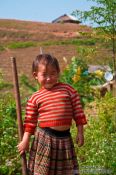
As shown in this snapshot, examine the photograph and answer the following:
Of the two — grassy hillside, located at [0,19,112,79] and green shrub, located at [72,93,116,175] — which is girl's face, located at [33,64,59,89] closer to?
green shrub, located at [72,93,116,175]

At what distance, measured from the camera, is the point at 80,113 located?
3096 mm

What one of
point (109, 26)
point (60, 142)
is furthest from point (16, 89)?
point (109, 26)

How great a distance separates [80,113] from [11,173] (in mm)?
1490

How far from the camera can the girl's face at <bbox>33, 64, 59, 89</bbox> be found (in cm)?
302

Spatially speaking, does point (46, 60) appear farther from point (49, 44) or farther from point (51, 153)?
point (49, 44)

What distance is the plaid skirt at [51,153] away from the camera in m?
3.02

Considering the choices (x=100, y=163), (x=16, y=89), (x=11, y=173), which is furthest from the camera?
(x=11, y=173)

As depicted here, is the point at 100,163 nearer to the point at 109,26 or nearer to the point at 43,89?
the point at 43,89

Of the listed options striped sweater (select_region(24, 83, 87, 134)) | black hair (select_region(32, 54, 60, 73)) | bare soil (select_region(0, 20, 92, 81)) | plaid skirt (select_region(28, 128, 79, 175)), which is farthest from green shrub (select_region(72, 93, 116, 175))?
bare soil (select_region(0, 20, 92, 81))

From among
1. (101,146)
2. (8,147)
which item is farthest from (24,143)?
(101,146)

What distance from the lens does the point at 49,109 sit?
3.00m

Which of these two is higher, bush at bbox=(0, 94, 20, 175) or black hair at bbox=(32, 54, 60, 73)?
black hair at bbox=(32, 54, 60, 73)

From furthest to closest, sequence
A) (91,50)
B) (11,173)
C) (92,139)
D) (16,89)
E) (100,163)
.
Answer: (91,50) → (92,139) → (11,173) → (100,163) → (16,89)

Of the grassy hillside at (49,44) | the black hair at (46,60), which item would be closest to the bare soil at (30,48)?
the grassy hillside at (49,44)
